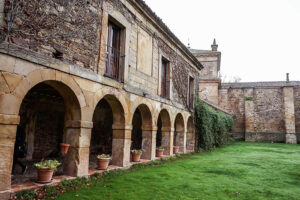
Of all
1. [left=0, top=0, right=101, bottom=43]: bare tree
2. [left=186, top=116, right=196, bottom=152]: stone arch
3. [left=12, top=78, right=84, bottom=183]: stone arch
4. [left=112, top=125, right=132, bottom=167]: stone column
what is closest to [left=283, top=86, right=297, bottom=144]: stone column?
[left=186, top=116, right=196, bottom=152]: stone arch

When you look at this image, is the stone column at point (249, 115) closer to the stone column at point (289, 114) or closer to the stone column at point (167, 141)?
the stone column at point (289, 114)

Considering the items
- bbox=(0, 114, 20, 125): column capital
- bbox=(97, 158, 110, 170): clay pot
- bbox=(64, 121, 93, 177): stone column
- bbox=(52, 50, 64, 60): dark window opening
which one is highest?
bbox=(52, 50, 64, 60): dark window opening

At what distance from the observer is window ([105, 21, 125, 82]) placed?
7.07 metres

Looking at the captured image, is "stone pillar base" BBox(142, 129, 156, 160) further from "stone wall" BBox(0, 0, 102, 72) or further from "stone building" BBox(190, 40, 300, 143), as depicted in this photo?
"stone building" BBox(190, 40, 300, 143)

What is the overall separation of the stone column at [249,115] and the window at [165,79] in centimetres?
1586

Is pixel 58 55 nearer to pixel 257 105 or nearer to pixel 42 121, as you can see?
pixel 42 121

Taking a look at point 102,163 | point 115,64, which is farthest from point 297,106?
point 102,163

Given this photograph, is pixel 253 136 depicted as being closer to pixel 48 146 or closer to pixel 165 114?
pixel 165 114

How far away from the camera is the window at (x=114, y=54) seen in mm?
7070

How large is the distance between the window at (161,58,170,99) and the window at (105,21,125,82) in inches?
141

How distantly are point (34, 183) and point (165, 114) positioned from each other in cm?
670

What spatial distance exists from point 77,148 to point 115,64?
3019mm

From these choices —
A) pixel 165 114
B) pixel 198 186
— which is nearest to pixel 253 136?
A: pixel 165 114

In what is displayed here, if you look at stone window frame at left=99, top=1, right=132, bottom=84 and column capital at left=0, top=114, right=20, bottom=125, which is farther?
stone window frame at left=99, top=1, right=132, bottom=84
